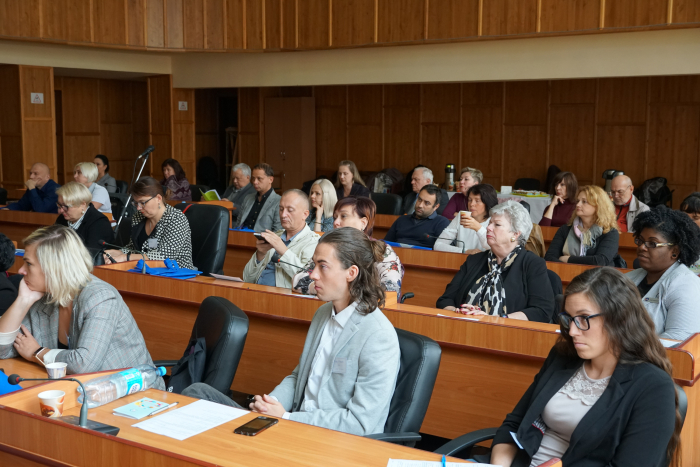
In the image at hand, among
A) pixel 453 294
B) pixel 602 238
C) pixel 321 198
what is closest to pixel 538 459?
pixel 453 294

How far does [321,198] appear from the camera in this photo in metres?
5.83

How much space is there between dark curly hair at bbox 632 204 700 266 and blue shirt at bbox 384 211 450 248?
2.50 m

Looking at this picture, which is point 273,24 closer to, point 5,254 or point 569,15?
point 569,15

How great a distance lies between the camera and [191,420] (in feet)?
6.81

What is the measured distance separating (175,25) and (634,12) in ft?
21.7

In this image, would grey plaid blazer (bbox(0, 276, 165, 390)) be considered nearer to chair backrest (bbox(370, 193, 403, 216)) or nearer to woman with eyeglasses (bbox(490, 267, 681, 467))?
woman with eyeglasses (bbox(490, 267, 681, 467))

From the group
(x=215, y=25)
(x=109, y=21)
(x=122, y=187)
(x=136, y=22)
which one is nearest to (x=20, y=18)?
(x=109, y=21)

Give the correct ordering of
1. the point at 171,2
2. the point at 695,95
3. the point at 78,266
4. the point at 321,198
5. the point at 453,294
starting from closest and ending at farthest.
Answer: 1. the point at 78,266
2. the point at 453,294
3. the point at 321,198
4. the point at 695,95
5. the point at 171,2

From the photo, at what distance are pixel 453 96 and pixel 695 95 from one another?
137 inches

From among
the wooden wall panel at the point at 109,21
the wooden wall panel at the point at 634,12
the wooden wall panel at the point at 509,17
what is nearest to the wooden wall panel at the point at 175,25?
the wooden wall panel at the point at 109,21

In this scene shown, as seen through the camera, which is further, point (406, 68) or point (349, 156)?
point (349, 156)

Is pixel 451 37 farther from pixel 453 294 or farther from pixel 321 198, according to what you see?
pixel 453 294

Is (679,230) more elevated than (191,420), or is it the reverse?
(679,230)

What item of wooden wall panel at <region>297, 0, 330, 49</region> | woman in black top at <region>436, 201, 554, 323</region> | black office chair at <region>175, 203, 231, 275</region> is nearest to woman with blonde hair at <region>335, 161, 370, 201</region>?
wooden wall panel at <region>297, 0, 330, 49</region>
